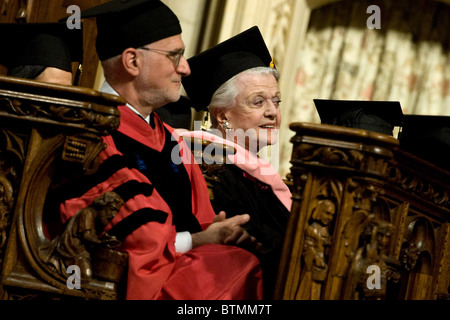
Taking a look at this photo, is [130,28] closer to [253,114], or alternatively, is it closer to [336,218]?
[253,114]

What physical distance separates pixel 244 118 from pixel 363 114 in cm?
61

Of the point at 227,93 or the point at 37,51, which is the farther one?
the point at 227,93

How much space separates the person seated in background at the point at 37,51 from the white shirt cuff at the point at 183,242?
3.22 ft

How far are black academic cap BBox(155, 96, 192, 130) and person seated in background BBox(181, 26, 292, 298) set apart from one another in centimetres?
64

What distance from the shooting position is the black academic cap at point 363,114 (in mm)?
3348

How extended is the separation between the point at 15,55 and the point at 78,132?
108 centimetres

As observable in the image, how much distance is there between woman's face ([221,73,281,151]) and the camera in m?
3.55

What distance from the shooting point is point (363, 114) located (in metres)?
3.38

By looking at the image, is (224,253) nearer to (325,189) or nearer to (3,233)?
(325,189)

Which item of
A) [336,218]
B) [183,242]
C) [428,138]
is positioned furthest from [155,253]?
[428,138]

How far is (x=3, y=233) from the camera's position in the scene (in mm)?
2055

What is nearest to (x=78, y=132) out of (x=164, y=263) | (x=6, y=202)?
(x=6, y=202)
